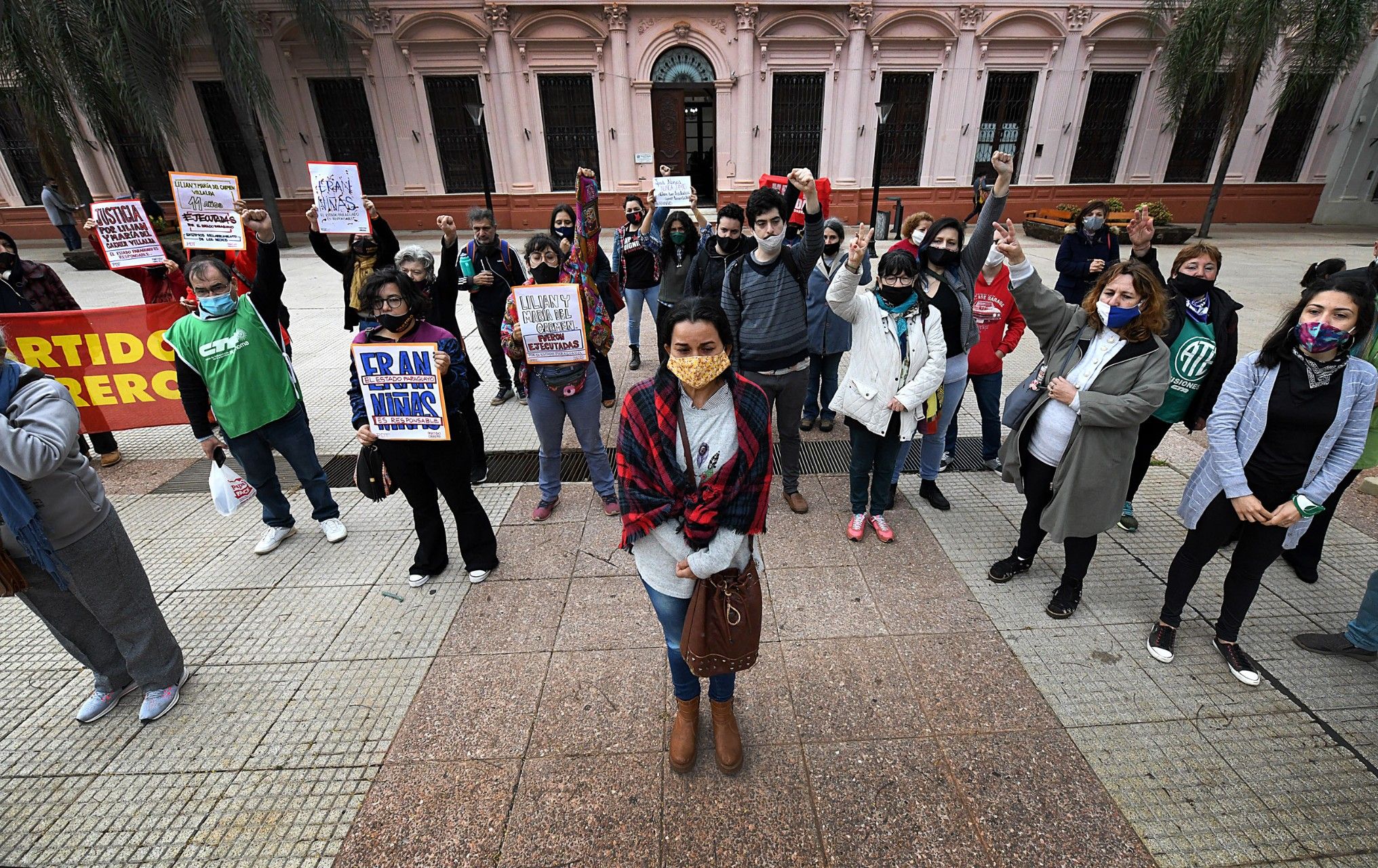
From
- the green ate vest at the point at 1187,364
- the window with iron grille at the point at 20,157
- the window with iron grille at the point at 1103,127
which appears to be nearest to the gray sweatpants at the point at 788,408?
the green ate vest at the point at 1187,364

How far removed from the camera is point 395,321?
3334 mm

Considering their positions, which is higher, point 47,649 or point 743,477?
point 743,477

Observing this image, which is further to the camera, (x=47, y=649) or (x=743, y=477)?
(x=47, y=649)

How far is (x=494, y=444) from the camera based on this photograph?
5.75 metres

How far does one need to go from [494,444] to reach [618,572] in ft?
8.30

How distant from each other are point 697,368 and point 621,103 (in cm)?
1738

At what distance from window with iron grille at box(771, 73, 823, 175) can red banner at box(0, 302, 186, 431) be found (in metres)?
15.8

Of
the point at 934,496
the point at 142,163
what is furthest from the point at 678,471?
the point at 142,163

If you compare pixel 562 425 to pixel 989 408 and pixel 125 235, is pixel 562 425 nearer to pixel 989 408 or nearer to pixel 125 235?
pixel 989 408

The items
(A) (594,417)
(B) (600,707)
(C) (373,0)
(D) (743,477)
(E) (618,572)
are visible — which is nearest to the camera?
(D) (743,477)

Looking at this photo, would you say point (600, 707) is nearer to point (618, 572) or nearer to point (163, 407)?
point (618, 572)

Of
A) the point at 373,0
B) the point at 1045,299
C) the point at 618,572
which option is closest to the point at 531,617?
the point at 618,572

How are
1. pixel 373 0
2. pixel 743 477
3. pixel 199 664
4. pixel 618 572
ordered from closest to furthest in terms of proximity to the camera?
pixel 743 477, pixel 199 664, pixel 618 572, pixel 373 0

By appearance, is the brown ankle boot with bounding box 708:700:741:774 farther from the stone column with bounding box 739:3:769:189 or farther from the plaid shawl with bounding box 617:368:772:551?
the stone column with bounding box 739:3:769:189
